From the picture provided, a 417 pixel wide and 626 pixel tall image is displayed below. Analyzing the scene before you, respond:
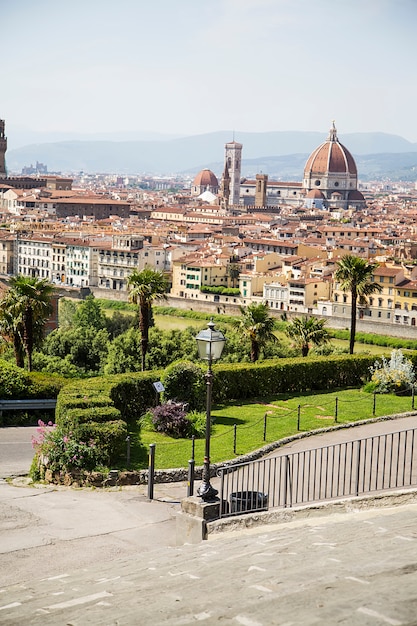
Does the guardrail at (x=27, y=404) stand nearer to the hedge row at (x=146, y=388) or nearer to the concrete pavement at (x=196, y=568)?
the hedge row at (x=146, y=388)

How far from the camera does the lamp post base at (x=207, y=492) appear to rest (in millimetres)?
8570

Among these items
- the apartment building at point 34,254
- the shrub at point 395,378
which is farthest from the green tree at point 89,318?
the apartment building at point 34,254

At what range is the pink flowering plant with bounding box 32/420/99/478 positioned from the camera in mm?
11156

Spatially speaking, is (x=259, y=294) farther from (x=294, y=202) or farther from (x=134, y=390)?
(x=294, y=202)

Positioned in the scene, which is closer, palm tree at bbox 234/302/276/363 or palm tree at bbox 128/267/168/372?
palm tree at bbox 128/267/168/372

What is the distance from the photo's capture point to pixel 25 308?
19.3 meters

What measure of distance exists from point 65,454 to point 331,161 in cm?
15657

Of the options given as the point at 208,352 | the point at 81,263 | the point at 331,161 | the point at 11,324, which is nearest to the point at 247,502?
the point at 208,352

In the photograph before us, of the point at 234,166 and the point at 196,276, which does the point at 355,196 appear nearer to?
the point at 234,166

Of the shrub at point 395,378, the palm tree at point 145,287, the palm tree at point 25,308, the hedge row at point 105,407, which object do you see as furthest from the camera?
the palm tree at point 145,287

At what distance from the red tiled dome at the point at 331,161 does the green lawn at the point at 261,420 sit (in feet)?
488

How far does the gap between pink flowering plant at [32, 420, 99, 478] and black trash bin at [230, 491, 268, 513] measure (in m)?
2.89

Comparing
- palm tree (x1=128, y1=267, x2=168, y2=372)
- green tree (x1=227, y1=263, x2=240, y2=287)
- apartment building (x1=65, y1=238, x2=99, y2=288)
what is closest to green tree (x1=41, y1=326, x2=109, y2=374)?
palm tree (x1=128, y1=267, x2=168, y2=372)

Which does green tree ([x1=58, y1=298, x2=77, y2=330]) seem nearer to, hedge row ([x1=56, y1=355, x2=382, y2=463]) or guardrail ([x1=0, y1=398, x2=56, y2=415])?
hedge row ([x1=56, y1=355, x2=382, y2=463])
